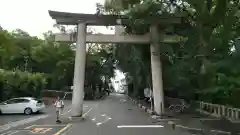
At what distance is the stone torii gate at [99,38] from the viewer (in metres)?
24.1

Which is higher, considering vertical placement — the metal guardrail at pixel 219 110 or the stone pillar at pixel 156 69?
the stone pillar at pixel 156 69

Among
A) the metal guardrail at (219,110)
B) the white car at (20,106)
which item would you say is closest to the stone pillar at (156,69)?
the metal guardrail at (219,110)

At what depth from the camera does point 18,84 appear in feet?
120

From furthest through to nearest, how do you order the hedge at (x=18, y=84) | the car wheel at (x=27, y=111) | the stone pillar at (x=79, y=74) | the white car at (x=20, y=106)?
the hedge at (x=18, y=84) < the car wheel at (x=27, y=111) < the white car at (x=20, y=106) < the stone pillar at (x=79, y=74)

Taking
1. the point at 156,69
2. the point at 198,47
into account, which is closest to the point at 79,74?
the point at 156,69

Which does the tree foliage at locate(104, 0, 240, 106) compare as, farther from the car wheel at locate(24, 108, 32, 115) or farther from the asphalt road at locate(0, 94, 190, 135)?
the car wheel at locate(24, 108, 32, 115)

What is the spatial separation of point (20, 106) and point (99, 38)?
29.8 feet

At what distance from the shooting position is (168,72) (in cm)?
3200

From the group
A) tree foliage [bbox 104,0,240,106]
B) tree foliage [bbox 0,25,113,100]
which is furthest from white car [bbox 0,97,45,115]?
tree foliage [bbox 0,25,113,100]

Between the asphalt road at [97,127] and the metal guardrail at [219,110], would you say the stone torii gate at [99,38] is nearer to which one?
the asphalt road at [97,127]

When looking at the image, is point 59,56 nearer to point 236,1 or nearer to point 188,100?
point 188,100

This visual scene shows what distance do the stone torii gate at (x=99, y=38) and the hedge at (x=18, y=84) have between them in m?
10.4

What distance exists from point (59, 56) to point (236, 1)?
6156 centimetres

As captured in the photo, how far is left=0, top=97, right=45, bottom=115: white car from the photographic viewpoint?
27797mm
